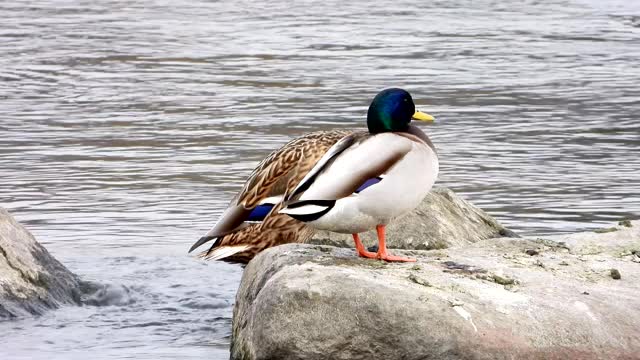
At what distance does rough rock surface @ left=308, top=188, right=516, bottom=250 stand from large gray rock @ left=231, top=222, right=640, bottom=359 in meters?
1.75

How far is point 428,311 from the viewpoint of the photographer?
245 inches

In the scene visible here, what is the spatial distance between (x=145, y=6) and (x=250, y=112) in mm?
11434

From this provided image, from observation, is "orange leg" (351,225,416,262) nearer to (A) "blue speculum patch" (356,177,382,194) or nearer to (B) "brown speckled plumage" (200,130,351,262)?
(A) "blue speculum patch" (356,177,382,194)

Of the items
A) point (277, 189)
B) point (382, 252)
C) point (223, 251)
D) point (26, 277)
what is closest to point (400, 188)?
point (382, 252)

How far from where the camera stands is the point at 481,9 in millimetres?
24406

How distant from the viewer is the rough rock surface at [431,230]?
8.85m

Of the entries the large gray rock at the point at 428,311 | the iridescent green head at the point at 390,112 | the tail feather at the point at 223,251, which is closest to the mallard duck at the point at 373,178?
the iridescent green head at the point at 390,112

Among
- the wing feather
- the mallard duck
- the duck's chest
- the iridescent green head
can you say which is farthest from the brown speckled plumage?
the duck's chest

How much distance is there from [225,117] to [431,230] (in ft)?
20.0

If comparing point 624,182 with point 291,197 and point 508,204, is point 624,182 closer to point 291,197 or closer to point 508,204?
point 508,204

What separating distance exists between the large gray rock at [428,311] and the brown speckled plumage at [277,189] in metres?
1.53

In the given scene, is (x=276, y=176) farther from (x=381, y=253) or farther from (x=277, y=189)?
(x=381, y=253)

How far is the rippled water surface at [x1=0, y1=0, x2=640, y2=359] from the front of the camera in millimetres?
8664

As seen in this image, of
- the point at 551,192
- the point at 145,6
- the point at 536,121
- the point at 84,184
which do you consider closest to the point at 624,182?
the point at 551,192
